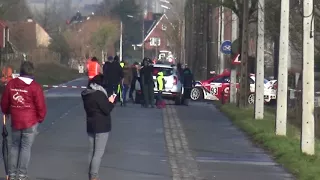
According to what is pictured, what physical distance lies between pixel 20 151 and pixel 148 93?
2069 centimetres

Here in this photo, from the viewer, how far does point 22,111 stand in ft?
42.8

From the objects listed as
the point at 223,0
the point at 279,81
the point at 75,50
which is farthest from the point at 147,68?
the point at 75,50

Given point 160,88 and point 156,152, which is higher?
point 160,88

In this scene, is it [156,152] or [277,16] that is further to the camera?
[277,16]

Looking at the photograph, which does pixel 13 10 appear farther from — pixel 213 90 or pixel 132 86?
pixel 132 86

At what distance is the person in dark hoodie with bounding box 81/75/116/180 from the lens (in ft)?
42.9

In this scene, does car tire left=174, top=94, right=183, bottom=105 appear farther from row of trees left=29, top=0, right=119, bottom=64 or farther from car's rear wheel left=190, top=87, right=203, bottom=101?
row of trees left=29, top=0, right=119, bottom=64

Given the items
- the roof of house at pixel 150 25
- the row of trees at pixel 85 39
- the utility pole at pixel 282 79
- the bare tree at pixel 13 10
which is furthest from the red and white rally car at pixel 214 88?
the roof of house at pixel 150 25

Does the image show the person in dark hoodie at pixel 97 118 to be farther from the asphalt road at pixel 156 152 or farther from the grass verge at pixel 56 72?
the grass verge at pixel 56 72

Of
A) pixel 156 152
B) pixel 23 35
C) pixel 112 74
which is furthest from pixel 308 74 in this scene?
pixel 23 35

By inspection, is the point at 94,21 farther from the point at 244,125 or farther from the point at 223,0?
the point at 244,125

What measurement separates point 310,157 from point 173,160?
229cm

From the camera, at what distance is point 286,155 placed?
17.4 meters

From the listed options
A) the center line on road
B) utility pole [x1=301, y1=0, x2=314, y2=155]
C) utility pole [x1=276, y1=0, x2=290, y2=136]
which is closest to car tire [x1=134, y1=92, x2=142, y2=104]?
the center line on road
